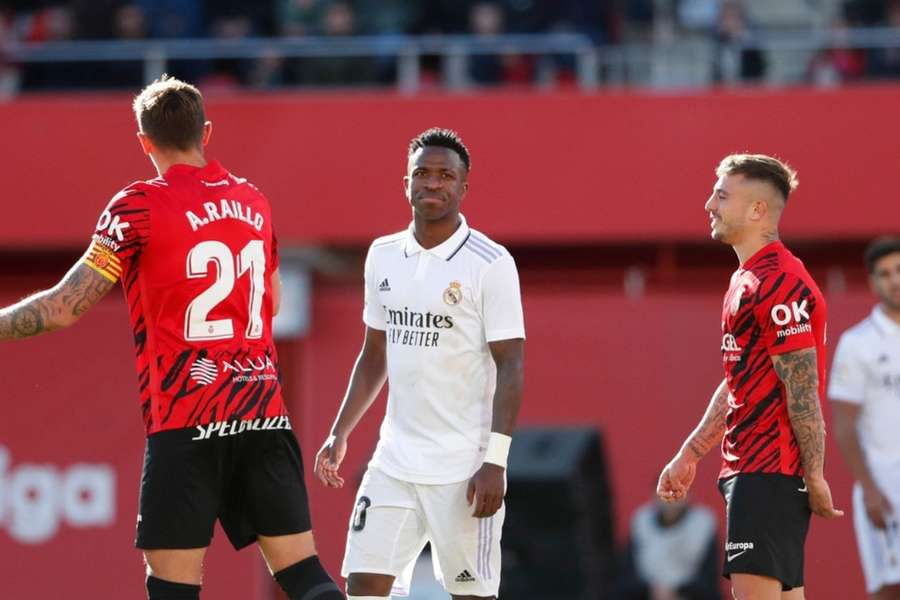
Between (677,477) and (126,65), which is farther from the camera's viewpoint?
(126,65)

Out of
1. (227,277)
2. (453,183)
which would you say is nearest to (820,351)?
A: (453,183)

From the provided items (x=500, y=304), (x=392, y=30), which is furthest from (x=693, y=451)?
(x=392, y=30)

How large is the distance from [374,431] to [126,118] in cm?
348

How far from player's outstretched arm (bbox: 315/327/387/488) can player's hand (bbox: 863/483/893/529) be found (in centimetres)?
313

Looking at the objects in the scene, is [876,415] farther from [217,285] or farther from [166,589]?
[166,589]

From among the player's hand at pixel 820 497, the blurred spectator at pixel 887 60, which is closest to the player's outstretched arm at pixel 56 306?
the player's hand at pixel 820 497

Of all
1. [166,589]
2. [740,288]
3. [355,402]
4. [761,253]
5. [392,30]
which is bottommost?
[166,589]

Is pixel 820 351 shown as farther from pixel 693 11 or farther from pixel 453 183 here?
pixel 693 11

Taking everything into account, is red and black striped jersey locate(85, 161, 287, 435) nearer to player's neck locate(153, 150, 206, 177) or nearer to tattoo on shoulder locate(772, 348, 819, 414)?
player's neck locate(153, 150, 206, 177)

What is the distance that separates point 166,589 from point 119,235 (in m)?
1.25

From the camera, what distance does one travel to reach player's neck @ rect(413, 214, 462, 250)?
650 cm

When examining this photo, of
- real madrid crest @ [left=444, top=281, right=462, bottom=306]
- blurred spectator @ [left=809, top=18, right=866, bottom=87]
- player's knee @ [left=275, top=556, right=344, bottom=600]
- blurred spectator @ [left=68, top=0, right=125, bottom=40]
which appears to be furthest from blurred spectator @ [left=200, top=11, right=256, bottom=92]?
player's knee @ [left=275, top=556, right=344, bottom=600]

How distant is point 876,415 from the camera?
8.77 metres

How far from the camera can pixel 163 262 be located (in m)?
5.77
